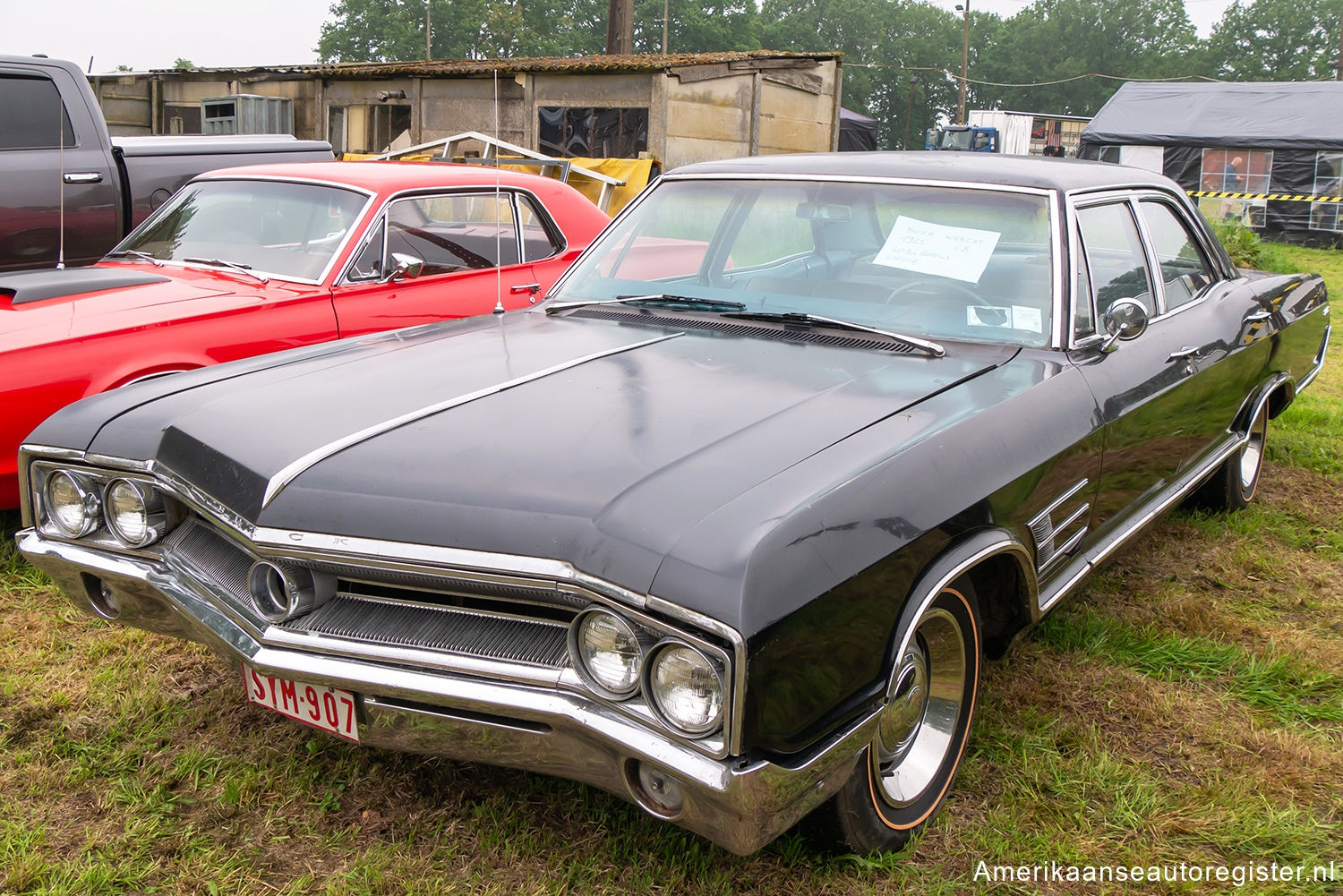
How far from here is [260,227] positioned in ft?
16.7

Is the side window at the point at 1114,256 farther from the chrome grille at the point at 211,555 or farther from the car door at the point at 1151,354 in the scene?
the chrome grille at the point at 211,555

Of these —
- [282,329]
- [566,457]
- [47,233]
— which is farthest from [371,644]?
[47,233]

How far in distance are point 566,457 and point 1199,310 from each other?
2.71m

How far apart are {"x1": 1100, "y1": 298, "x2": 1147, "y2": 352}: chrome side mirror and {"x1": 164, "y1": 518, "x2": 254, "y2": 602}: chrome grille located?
91.8 inches

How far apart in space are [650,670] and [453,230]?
387 cm

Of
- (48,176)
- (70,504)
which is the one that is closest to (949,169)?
(70,504)

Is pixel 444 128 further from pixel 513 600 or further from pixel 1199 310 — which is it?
pixel 513 600

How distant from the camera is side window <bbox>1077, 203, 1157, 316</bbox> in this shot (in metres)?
3.25

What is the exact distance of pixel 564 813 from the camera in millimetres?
2541

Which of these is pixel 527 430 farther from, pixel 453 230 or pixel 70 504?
pixel 453 230

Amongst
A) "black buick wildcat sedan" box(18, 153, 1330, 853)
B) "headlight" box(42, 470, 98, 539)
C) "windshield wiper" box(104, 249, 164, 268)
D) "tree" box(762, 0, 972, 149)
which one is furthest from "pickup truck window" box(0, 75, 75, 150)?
"tree" box(762, 0, 972, 149)

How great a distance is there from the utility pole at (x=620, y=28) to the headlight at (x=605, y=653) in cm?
2048

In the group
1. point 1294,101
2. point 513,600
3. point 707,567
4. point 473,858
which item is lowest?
point 473,858

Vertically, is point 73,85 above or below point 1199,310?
above
